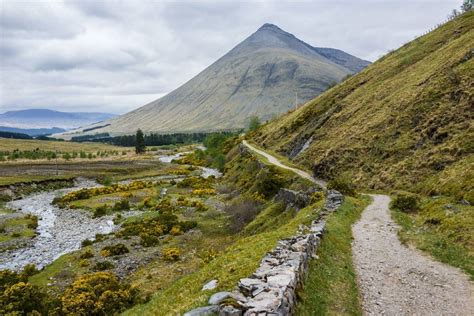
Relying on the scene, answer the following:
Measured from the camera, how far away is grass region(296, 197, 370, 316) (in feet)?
48.3

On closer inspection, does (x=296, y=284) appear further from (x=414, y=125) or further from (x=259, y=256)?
(x=414, y=125)

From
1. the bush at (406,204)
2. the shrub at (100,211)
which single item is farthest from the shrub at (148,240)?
the bush at (406,204)

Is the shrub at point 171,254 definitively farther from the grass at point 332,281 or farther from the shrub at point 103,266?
the grass at point 332,281

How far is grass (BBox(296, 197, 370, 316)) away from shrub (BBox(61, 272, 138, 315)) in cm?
1515

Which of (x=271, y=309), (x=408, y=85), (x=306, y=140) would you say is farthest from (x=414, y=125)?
(x=271, y=309)

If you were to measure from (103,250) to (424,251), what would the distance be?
3240cm

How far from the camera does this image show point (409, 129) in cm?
4950

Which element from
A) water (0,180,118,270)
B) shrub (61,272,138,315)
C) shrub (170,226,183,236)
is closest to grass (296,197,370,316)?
shrub (61,272,138,315)

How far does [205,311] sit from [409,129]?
45950 millimetres

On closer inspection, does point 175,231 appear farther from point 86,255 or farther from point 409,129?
point 409,129

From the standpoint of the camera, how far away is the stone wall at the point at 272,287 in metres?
11.4

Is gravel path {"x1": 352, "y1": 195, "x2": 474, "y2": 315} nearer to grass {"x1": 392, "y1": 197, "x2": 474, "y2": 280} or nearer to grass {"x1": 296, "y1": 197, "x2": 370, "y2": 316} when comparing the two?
grass {"x1": 296, "y1": 197, "x2": 370, "y2": 316}

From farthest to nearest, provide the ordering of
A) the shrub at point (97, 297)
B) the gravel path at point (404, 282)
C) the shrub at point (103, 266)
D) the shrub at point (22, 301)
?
the shrub at point (103, 266) → the shrub at point (22, 301) → the shrub at point (97, 297) → the gravel path at point (404, 282)

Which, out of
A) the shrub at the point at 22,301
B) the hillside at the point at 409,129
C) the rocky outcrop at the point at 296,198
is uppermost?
the hillside at the point at 409,129
